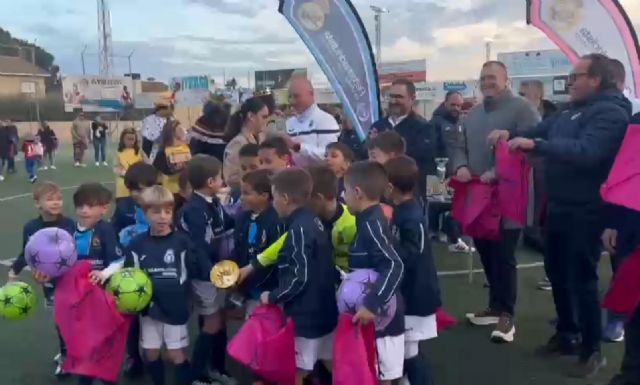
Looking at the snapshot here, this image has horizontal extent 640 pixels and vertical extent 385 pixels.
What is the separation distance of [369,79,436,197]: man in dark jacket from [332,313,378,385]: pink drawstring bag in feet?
8.45

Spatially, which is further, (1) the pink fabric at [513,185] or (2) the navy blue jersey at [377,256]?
(1) the pink fabric at [513,185]

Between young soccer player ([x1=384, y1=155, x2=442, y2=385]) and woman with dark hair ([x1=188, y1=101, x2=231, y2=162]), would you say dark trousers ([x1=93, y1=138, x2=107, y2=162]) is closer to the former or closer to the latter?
woman with dark hair ([x1=188, y1=101, x2=231, y2=162])

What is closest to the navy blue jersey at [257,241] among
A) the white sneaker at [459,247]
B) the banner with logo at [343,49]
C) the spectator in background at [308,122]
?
the spectator in background at [308,122]

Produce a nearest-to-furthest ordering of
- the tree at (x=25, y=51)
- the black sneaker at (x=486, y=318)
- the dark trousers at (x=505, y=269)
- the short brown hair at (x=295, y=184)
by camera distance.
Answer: the short brown hair at (x=295, y=184), the dark trousers at (x=505, y=269), the black sneaker at (x=486, y=318), the tree at (x=25, y=51)

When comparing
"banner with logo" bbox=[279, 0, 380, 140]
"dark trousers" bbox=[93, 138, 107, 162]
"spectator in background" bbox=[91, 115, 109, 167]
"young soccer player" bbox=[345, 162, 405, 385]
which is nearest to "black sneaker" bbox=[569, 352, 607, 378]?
"young soccer player" bbox=[345, 162, 405, 385]

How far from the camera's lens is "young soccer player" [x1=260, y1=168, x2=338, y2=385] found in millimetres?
3684

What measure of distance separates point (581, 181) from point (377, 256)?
5.95 ft

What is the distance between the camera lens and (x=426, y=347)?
535 centimetres

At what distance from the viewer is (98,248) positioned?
168 inches

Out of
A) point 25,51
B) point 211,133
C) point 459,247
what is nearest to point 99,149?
point 459,247

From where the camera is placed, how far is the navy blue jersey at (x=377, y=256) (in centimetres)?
351

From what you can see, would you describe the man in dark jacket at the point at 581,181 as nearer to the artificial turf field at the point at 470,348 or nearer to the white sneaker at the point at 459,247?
the artificial turf field at the point at 470,348

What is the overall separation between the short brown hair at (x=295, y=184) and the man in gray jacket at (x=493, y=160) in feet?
6.88

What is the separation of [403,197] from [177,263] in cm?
133
